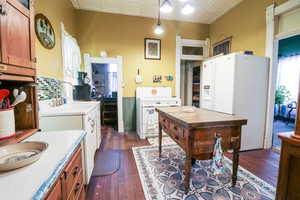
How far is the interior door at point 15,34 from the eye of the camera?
0.82m

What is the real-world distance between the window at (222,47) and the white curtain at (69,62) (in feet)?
11.9

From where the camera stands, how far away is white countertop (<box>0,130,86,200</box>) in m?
0.52

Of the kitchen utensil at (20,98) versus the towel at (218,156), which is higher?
the kitchen utensil at (20,98)

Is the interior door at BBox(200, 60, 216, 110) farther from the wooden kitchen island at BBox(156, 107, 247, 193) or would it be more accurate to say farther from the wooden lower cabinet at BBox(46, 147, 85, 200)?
the wooden lower cabinet at BBox(46, 147, 85, 200)

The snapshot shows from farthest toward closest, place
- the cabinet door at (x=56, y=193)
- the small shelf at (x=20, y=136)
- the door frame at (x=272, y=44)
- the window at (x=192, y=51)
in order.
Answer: the window at (x=192, y=51) → the door frame at (x=272, y=44) → the small shelf at (x=20, y=136) → the cabinet door at (x=56, y=193)

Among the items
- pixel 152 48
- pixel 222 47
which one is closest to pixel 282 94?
pixel 222 47

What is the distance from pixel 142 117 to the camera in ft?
11.1

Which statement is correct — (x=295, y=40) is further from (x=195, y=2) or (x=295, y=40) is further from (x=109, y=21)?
(x=109, y=21)

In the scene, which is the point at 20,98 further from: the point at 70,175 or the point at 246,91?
the point at 246,91

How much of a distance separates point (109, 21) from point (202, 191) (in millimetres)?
4008

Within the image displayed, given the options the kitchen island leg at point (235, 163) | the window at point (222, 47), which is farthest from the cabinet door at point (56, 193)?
the window at point (222, 47)

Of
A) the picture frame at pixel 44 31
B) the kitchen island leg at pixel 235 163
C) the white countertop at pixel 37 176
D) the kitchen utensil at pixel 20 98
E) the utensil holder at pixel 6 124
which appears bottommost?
the kitchen island leg at pixel 235 163

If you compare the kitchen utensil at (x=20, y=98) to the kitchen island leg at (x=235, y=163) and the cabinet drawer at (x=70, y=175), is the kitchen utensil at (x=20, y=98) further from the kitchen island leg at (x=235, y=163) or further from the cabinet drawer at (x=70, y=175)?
the kitchen island leg at (x=235, y=163)

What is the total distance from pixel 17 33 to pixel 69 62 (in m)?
1.99
